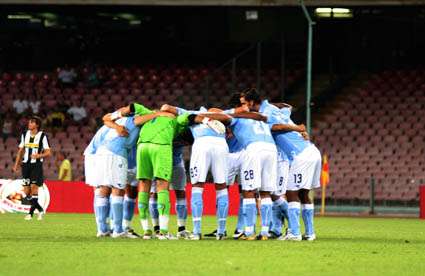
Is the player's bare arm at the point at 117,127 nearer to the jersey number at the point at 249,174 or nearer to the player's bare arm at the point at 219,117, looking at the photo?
the player's bare arm at the point at 219,117

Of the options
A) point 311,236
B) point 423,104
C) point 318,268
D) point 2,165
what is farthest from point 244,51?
point 318,268

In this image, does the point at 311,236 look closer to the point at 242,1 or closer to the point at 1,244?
the point at 1,244

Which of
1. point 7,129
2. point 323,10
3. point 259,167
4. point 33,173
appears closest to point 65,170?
point 7,129

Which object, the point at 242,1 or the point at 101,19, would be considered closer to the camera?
the point at 242,1

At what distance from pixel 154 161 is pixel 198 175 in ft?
2.52

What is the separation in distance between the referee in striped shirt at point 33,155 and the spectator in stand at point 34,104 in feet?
51.1

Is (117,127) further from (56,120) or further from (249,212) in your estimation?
(56,120)

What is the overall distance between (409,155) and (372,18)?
8185 mm

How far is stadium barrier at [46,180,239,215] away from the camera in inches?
1390

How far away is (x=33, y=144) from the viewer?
28047mm

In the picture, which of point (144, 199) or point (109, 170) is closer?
point (144, 199)

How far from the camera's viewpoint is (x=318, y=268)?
48.6 ft

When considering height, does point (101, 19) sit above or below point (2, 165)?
above

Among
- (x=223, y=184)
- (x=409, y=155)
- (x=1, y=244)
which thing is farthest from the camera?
(x=409, y=155)
